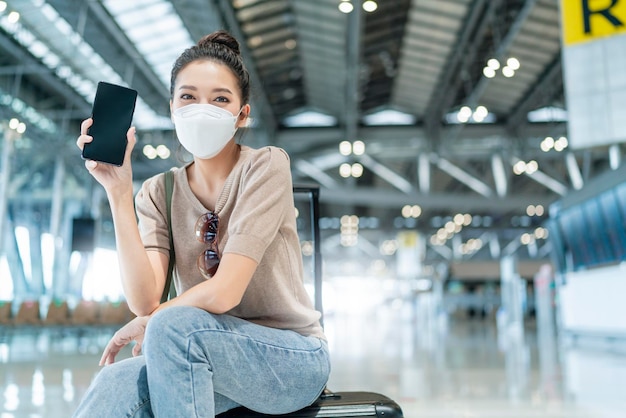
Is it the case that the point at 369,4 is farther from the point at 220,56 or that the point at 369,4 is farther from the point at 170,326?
the point at 170,326

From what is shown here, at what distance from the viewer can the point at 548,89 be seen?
19.1 metres

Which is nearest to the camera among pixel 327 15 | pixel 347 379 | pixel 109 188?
pixel 109 188

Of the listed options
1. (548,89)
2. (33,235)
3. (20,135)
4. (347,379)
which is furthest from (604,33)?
(33,235)

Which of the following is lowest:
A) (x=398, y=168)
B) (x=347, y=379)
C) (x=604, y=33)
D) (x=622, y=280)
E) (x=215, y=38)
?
(x=347, y=379)

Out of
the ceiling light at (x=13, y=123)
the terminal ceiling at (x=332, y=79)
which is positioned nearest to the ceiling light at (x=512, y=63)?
the terminal ceiling at (x=332, y=79)

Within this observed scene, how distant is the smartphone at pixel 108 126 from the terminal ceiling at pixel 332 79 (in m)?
11.7

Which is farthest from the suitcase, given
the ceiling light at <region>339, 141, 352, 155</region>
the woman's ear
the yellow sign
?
the ceiling light at <region>339, 141, 352, 155</region>

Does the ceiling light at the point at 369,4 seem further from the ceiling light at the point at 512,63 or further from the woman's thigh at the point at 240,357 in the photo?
the woman's thigh at the point at 240,357

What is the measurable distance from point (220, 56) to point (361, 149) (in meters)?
19.6

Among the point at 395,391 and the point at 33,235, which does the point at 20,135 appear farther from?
the point at 395,391

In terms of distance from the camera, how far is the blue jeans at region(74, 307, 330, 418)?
4.70 feet

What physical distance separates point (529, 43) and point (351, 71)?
16.7 feet

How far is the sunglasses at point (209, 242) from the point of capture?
1.74 metres

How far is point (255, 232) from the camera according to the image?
161cm
